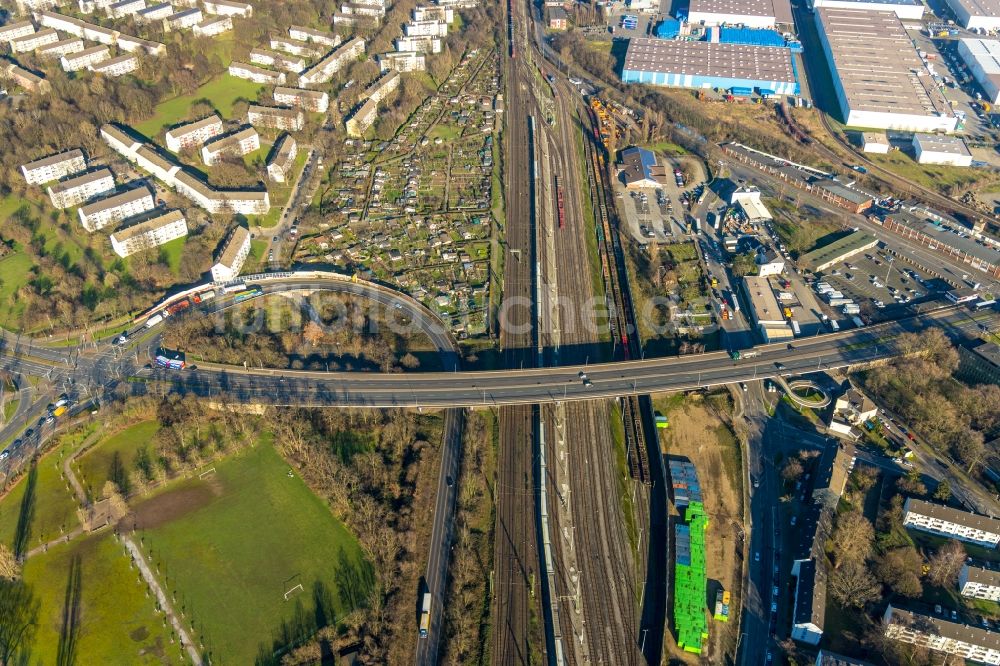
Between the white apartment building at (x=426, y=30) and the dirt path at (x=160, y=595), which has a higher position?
the white apartment building at (x=426, y=30)

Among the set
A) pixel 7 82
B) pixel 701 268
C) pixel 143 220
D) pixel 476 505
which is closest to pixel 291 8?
pixel 7 82

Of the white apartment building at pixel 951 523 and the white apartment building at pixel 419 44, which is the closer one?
the white apartment building at pixel 951 523

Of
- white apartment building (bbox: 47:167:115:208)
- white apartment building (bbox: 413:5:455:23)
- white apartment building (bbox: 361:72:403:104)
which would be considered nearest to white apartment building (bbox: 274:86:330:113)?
white apartment building (bbox: 361:72:403:104)

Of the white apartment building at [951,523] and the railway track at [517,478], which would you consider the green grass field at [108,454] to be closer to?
the railway track at [517,478]

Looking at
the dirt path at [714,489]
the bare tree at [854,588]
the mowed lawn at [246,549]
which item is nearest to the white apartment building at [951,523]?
the bare tree at [854,588]

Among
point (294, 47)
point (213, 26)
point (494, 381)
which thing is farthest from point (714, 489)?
point (213, 26)

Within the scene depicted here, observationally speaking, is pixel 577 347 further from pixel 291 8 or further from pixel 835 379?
pixel 291 8

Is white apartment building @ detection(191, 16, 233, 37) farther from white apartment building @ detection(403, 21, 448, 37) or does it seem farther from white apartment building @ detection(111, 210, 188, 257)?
white apartment building @ detection(111, 210, 188, 257)
